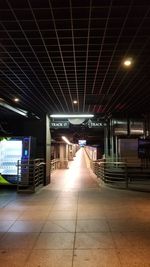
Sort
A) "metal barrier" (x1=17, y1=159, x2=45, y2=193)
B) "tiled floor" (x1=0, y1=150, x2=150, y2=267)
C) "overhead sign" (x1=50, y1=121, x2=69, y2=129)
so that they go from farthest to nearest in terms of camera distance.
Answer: "overhead sign" (x1=50, y1=121, x2=69, y2=129) < "metal barrier" (x1=17, y1=159, x2=45, y2=193) < "tiled floor" (x1=0, y1=150, x2=150, y2=267)

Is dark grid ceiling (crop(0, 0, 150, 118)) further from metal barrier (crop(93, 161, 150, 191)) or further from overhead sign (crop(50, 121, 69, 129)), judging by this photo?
overhead sign (crop(50, 121, 69, 129))

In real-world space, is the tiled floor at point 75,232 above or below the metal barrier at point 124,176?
below

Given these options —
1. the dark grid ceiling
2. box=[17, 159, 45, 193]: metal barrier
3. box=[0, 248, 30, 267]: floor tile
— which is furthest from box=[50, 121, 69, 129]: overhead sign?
box=[0, 248, 30, 267]: floor tile

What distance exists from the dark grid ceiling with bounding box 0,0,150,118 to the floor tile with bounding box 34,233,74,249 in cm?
356

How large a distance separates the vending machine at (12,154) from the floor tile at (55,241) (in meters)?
6.69

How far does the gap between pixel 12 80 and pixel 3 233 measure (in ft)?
13.7

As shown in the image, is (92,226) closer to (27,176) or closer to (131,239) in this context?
(131,239)

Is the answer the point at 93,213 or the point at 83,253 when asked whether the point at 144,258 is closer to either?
the point at 83,253

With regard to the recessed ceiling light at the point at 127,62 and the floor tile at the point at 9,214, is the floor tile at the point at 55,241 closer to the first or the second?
the floor tile at the point at 9,214

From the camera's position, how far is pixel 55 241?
534 cm

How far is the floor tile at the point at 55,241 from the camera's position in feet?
16.6

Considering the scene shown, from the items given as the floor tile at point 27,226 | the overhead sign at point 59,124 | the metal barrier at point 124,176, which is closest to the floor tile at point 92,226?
the floor tile at point 27,226

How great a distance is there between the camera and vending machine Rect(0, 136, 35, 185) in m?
12.3

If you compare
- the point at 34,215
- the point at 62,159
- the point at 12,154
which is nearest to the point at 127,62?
the point at 34,215
